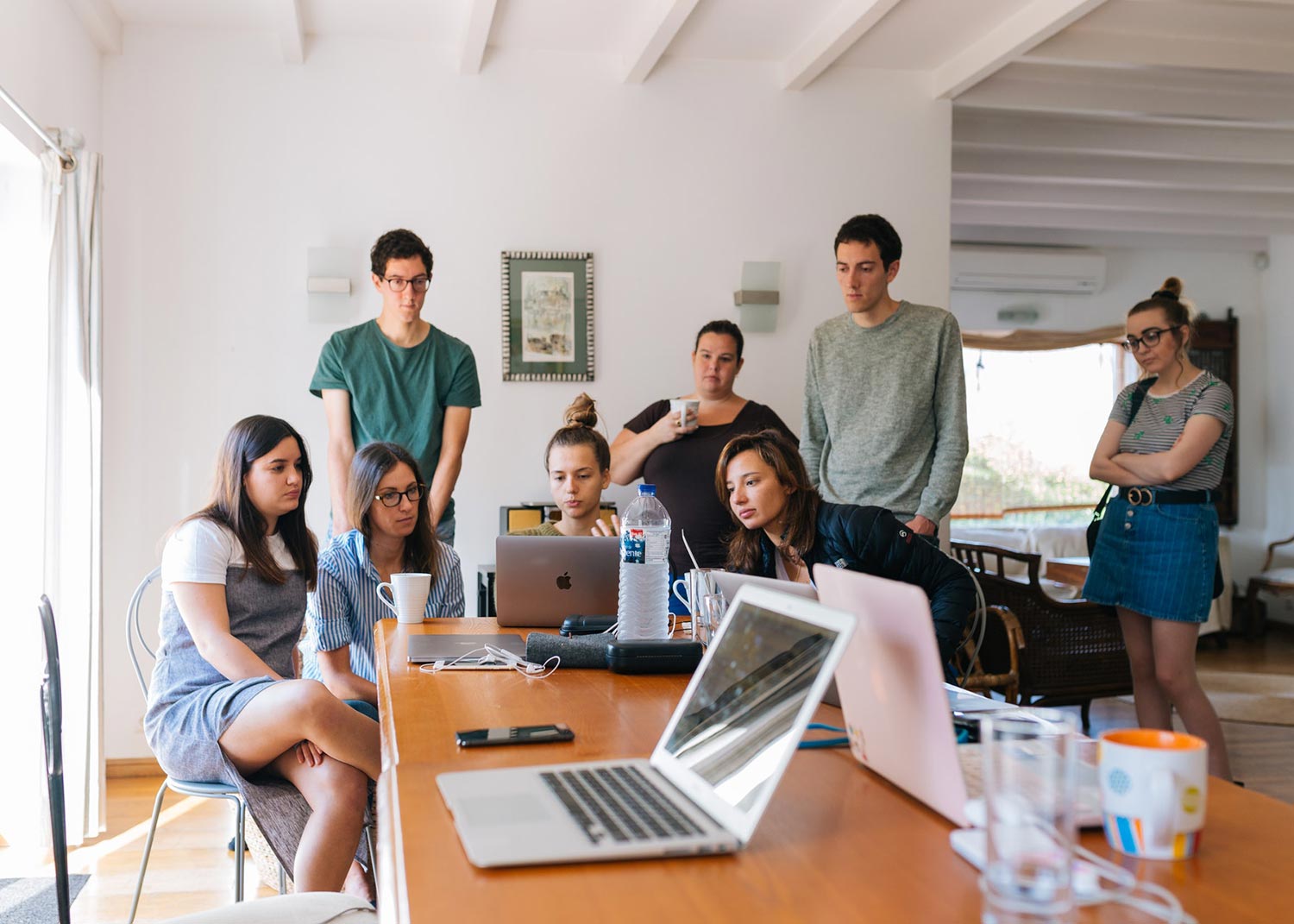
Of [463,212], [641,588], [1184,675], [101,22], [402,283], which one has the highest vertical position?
[101,22]

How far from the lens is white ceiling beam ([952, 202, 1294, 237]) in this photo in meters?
6.96

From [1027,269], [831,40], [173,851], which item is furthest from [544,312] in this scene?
[1027,269]

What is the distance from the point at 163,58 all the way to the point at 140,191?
500 millimetres

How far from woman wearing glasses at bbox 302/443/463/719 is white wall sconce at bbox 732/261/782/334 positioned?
207cm

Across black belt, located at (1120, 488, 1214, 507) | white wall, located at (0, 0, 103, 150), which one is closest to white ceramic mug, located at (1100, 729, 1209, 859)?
black belt, located at (1120, 488, 1214, 507)

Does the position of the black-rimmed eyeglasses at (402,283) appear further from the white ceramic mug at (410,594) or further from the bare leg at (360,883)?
the bare leg at (360,883)

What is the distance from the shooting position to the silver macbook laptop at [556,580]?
2.25m

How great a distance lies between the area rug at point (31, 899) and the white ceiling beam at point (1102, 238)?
6.49m

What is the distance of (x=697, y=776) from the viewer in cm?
106

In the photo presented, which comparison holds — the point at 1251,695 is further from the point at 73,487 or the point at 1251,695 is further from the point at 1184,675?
the point at 73,487

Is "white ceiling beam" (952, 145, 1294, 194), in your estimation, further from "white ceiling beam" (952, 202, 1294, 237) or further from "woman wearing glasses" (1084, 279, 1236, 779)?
"woman wearing glasses" (1084, 279, 1236, 779)

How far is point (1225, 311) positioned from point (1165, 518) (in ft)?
17.5

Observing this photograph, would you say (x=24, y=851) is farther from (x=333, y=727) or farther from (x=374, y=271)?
(x=374, y=271)

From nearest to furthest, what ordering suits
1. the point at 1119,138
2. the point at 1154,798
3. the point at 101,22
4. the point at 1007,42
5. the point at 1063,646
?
the point at 1154,798, the point at 101,22, the point at 1007,42, the point at 1063,646, the point at 1119,138
